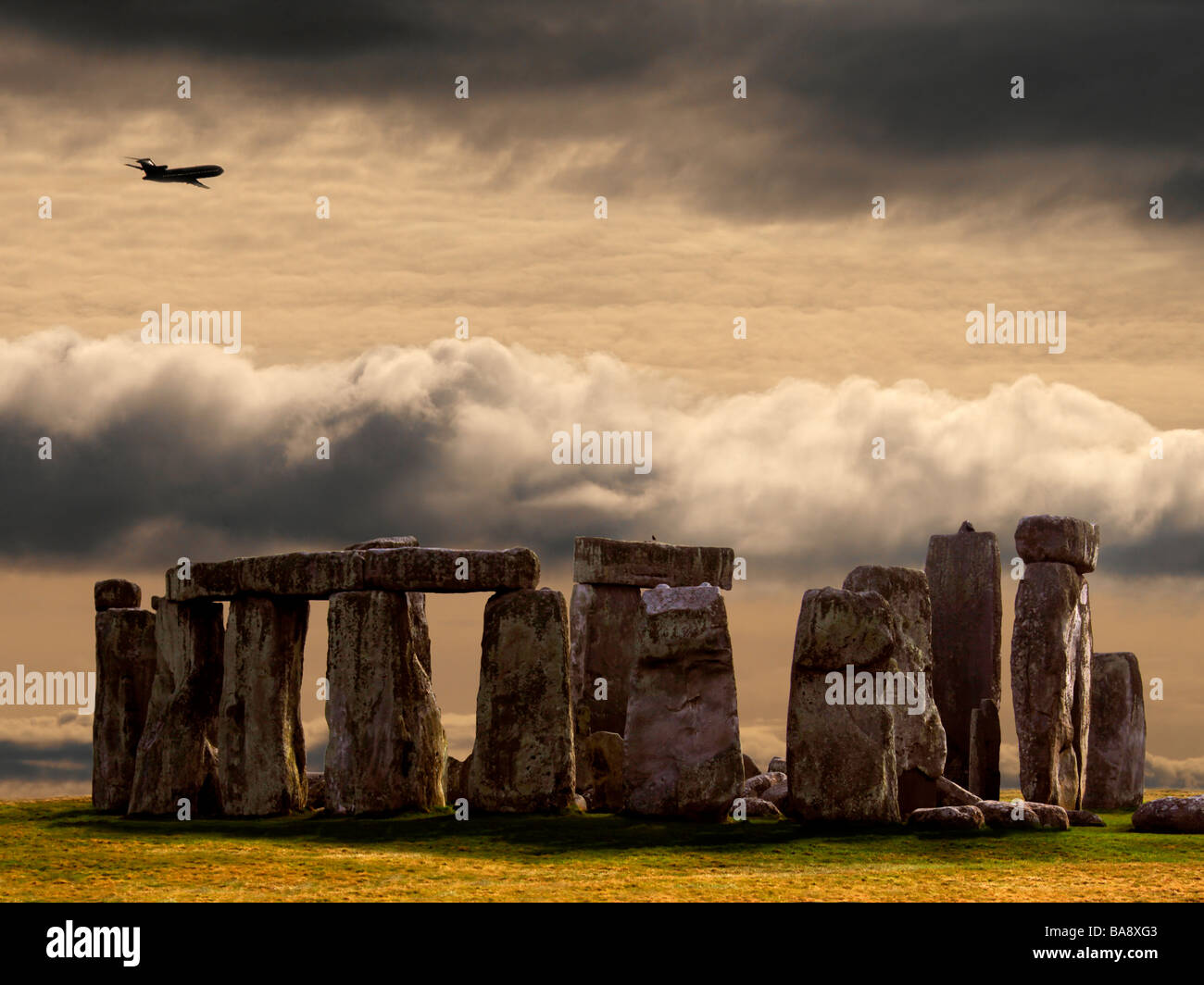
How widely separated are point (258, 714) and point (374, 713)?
176 centimetres

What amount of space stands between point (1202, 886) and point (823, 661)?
169 inches

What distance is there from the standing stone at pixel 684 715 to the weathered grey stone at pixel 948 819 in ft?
5.95

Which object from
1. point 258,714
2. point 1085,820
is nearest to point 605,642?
point 258,714

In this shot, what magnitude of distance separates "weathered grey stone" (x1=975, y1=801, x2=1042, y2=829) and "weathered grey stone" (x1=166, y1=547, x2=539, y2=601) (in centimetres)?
556

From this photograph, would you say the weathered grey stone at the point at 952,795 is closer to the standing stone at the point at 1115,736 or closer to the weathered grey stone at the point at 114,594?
the standing stone at the point at 1115,736

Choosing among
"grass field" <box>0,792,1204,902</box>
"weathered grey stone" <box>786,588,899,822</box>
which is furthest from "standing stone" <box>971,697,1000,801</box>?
"weathered grey stone" <box>786,588,899,822</box>

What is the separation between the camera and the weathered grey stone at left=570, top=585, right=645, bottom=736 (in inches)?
983

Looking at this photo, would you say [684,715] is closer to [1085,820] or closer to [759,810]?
[759,810]

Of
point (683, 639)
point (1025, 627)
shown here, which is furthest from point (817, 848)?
point (1025, 627)

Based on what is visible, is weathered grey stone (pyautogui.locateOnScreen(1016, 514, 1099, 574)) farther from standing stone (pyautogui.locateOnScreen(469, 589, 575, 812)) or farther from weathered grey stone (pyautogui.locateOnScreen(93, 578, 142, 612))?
weathered grey stone (pyautogui.locateOnScreen(93, 578, 142, 612))

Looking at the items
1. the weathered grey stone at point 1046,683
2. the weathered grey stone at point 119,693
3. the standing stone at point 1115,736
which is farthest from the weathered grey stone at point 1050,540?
the weathered grey stone at point 119,693

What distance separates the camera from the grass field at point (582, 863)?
45.4 ft

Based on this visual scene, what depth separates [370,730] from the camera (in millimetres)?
19922

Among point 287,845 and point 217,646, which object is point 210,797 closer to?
point 217,646
